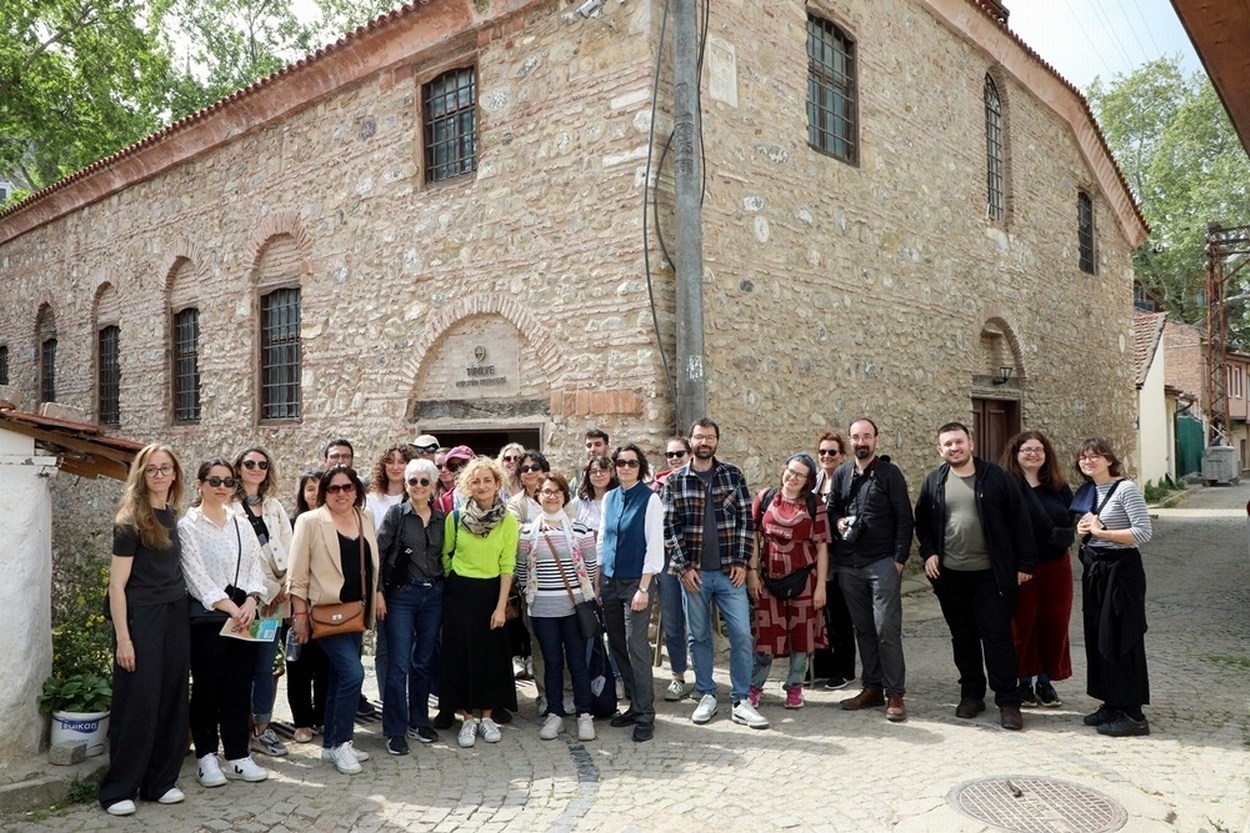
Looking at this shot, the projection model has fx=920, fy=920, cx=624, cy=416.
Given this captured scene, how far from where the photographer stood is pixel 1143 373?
2234cm

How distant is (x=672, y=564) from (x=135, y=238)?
11.8 metres

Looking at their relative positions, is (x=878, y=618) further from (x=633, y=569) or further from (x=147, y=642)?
(x=147, y=642)

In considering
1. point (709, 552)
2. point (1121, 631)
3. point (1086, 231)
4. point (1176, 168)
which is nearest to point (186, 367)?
point (709, 552)

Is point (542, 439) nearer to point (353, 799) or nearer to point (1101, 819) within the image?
point (353, 799)

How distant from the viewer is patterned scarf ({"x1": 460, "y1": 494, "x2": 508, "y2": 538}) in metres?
5.38

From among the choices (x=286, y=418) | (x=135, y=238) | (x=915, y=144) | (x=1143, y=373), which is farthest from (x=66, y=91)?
(x=1143, y=373)

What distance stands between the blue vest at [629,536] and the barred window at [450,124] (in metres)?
5.04

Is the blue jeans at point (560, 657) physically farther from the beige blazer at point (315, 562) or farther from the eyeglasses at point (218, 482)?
the eyeglasses at point (218, 482)

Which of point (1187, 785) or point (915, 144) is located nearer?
point (1187, 785)

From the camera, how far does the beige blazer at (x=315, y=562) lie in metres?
4.96

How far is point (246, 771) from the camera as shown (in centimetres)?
483

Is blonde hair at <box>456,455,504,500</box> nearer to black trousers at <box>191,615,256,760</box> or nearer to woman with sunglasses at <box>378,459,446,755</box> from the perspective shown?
woman with sunglasses at <box>378,459,446,755</box>

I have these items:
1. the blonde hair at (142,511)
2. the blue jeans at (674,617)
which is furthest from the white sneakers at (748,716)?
the blonde hair at (142,511)

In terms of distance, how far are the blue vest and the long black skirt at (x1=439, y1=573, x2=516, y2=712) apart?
2.38 feet
